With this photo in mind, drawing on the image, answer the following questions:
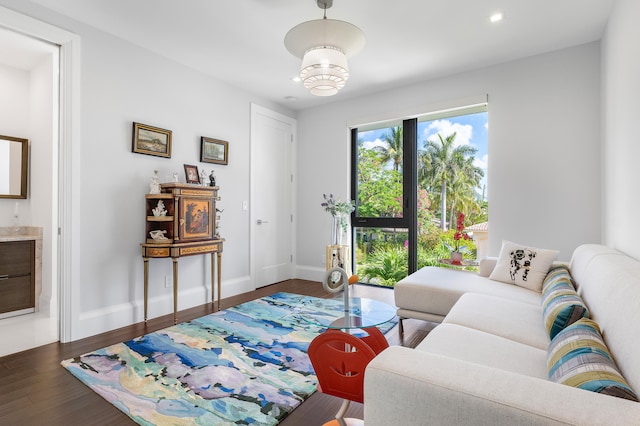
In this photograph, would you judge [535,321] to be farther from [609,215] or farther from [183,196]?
[183,196]

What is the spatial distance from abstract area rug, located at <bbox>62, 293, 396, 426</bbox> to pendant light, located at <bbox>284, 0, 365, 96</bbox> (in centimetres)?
209

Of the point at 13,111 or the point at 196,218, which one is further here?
the point at 13,111

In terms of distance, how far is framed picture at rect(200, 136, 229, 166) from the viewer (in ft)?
12.6

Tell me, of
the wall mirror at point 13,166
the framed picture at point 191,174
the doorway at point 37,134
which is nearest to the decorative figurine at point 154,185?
the framed picture at point 191,174

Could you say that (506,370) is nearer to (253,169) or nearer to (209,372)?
(209,372)

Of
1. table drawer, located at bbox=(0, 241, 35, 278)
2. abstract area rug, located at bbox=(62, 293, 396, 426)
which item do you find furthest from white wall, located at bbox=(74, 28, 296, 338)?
table drawer, located at bbox=(0, 241, 35, 278)

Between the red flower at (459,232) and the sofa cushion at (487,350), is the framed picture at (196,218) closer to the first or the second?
the sofa cushion at (487,350)

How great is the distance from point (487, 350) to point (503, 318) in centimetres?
53

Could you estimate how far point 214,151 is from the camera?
3.99 metres

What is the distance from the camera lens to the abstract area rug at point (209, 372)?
1785 millimetres

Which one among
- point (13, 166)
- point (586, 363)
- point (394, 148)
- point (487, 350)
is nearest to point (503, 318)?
point (487, 350)

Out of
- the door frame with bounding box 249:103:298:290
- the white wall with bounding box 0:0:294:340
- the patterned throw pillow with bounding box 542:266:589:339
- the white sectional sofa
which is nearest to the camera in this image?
the white sectional sofa

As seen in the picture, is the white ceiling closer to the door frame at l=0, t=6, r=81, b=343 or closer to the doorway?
the door frame at l=0, t=6, r=81, b=343

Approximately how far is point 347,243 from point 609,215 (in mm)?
2960
